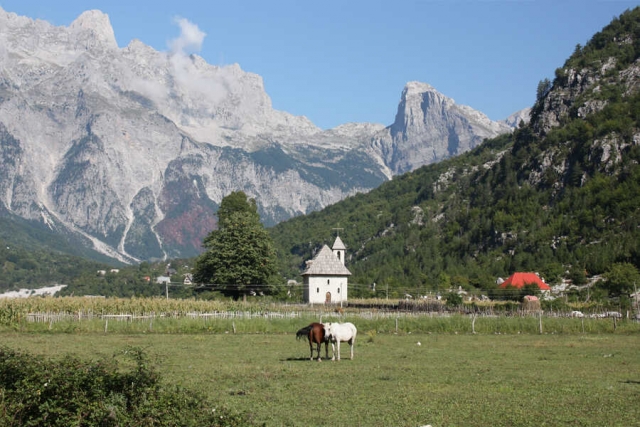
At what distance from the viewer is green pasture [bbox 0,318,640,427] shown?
1833 cm

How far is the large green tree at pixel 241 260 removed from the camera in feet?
286

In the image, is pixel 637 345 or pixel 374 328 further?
pixel 374 328

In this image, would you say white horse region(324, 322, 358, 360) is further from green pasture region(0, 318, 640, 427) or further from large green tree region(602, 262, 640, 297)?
large green tree region(602, 262, 640, 297)

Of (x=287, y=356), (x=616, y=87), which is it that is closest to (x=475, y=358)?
(x=287, y=356)

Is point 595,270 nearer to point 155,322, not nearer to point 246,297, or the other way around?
point 246,297

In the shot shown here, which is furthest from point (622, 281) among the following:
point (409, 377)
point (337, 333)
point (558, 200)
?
point (409, 377)

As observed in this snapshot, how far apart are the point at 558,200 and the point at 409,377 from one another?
124 m

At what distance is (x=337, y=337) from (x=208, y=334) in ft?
67.4

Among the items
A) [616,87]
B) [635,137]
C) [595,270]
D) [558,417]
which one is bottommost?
[558,417]

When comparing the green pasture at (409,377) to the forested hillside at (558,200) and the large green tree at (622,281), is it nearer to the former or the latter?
the large green tree at (622,281)

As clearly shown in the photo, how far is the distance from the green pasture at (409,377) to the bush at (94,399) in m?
1.45

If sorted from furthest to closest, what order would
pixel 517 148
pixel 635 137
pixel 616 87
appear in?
pixel 517 148 < pixel 616 87 < pixel 635 137

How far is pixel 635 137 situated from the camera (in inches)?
5300

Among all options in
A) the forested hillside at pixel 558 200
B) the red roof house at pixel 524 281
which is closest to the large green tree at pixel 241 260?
the red roof house at pixel 524 281
